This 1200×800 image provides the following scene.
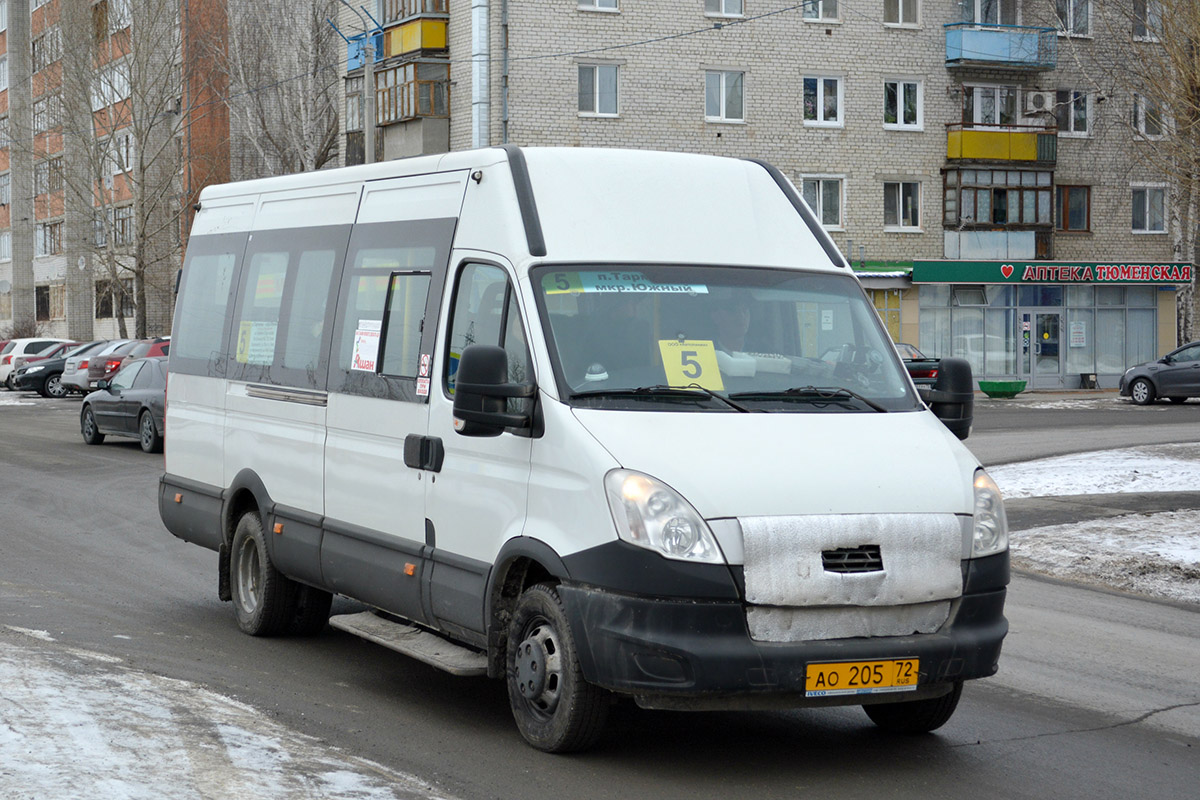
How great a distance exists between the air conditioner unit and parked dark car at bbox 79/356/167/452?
32.4m

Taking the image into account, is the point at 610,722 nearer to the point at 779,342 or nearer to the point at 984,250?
the point at 779,342

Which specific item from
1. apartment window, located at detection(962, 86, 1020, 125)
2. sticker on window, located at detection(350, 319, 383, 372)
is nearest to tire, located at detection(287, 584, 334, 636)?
sticker on window, located at detection(350, 319, 383, 372)

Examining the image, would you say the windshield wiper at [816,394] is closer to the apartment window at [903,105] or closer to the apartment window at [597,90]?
the apartment window at [597,90]

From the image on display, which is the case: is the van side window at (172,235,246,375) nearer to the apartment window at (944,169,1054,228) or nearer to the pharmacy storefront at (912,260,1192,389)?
the pharmacy storefront at (912,260,1192,389)

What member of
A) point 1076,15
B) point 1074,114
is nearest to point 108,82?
point 1074,114

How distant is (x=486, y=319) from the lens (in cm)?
685

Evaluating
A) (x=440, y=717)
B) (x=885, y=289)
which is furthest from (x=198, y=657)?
(x=885, y=289)

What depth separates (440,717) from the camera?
22.7 feet

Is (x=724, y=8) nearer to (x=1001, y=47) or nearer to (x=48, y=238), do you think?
(x=1001, y=47)

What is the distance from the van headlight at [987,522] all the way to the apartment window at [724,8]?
3985cm

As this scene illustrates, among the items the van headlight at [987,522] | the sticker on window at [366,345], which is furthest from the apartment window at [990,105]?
the van headlight at [987,522]

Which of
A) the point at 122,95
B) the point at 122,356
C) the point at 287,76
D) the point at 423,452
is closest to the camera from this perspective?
the point at 423,452

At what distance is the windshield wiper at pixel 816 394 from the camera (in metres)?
6.43

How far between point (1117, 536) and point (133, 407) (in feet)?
48.2
